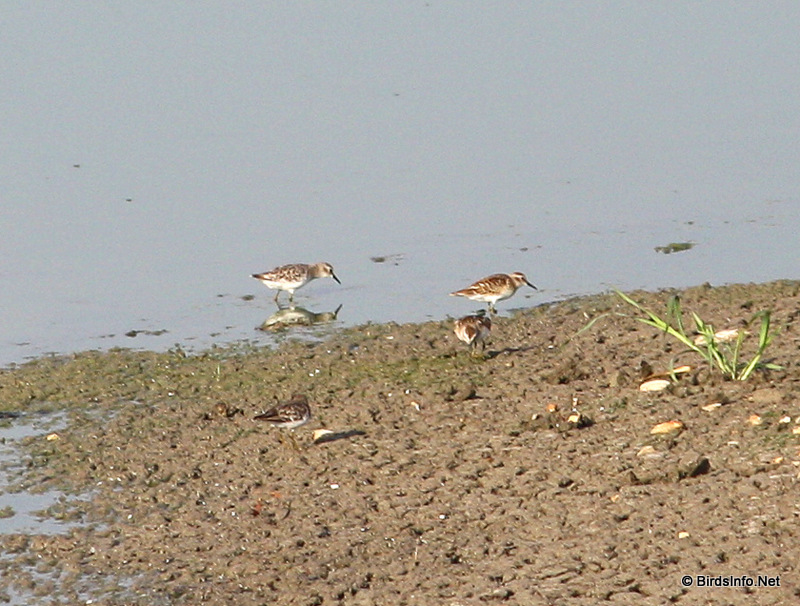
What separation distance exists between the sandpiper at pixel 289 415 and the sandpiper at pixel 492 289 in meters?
3.69

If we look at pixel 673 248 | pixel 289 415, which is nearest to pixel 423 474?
pixel 289 415

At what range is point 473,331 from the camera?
12.6 metres

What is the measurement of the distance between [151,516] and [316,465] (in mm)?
1182

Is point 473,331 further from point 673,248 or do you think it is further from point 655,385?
point 673,248

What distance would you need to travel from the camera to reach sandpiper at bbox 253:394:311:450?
10656 millimetres

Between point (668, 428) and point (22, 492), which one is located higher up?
point (668, 428)

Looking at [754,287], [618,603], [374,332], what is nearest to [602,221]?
[754,287]

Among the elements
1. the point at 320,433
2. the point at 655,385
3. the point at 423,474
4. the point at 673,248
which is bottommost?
the point at 673,248

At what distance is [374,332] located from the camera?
13688 mm

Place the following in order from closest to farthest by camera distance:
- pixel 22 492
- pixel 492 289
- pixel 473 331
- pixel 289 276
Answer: pixel 22 492, pixel 473 331, pixel 492 289, pixel 289 276

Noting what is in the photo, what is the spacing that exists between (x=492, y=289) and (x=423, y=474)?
4.40 m

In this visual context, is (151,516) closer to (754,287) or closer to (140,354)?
(140,354)

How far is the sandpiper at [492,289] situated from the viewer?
1415 centimetres

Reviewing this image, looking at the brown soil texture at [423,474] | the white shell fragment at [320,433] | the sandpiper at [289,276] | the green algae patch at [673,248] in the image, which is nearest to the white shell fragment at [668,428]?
the brown soil texture at [423,474]
